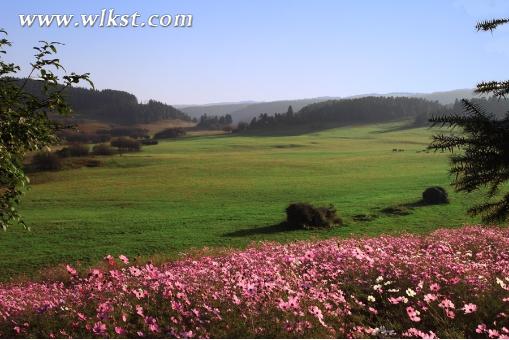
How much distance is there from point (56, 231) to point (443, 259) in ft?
82.7

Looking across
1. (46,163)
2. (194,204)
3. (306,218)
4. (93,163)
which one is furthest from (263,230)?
(93,163)

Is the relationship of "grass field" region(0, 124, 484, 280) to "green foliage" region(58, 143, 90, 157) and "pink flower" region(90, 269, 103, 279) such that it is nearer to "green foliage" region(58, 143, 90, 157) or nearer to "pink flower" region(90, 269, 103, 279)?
"green foliage" region(58, 143, 90, 157)

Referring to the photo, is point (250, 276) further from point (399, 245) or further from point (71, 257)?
point (71, 257)

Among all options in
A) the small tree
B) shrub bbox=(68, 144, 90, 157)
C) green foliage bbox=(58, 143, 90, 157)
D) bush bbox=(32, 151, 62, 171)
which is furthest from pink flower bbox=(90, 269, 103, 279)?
shrub bbox=(68, 144, 90, 157)

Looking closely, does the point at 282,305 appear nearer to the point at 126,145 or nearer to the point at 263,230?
the point at 263,230

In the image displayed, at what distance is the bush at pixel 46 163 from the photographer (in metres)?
66.3

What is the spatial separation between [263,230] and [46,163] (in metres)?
47.2

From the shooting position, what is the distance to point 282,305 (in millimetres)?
7711

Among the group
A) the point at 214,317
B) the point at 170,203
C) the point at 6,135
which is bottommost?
the point at 170,203

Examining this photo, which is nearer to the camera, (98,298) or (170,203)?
(98,298)

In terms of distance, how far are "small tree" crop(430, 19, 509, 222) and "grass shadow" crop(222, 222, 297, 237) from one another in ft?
67.9

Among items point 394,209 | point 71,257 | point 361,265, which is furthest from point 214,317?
point 394,209

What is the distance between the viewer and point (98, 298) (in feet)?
31.0

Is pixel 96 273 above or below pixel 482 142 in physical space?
below
